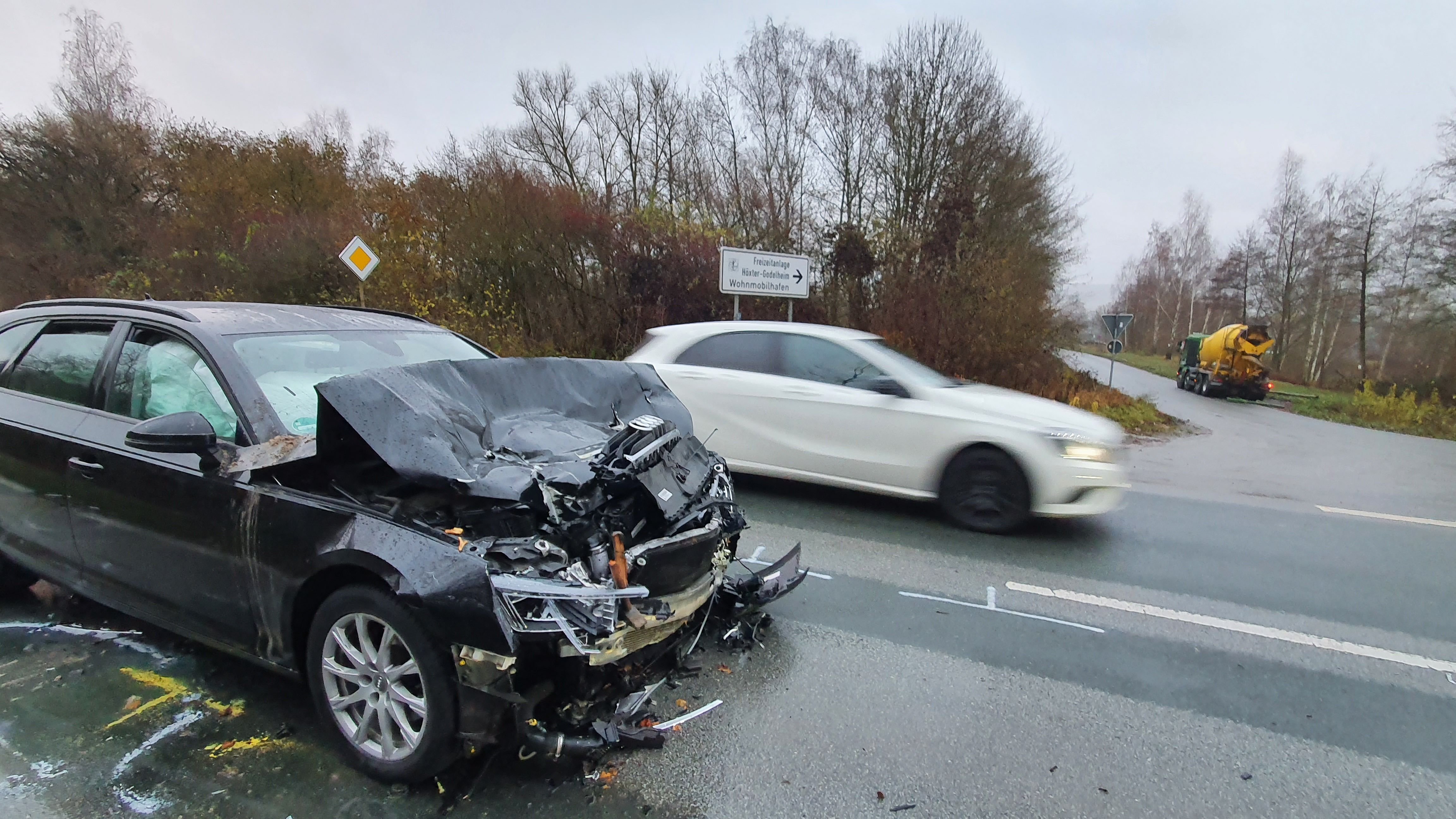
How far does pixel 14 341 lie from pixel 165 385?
1528mm

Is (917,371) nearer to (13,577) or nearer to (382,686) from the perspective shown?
(382,686)

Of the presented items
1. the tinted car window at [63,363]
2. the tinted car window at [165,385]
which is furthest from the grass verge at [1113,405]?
the tinted car window at [63,363]

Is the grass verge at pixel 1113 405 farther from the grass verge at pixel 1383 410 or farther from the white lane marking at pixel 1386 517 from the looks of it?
the white lane marking at pixel 1386 517

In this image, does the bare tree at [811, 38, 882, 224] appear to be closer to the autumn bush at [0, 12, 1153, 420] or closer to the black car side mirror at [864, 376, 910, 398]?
the autumn bush at [0, 12, 1153, 420]

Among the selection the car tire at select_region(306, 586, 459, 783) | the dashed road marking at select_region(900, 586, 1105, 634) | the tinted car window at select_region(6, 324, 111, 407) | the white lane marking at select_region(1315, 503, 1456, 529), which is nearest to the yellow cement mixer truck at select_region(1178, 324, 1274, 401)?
the white lane marking at select_region(1315, 503, 1456, 529)

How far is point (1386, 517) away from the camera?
735 centimetres

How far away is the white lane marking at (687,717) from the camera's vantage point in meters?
2.88

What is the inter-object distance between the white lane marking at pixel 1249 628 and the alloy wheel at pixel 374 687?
3635 millimetres

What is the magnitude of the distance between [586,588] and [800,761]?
110 cm

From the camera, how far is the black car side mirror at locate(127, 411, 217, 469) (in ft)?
8.80

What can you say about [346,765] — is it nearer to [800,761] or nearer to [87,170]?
[800,761]

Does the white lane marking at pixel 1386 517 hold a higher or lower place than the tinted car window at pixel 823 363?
lower

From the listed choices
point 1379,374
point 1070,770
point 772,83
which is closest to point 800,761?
point 1070,770

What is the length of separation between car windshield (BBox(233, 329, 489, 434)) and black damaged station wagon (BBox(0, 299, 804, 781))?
14 millimetres
